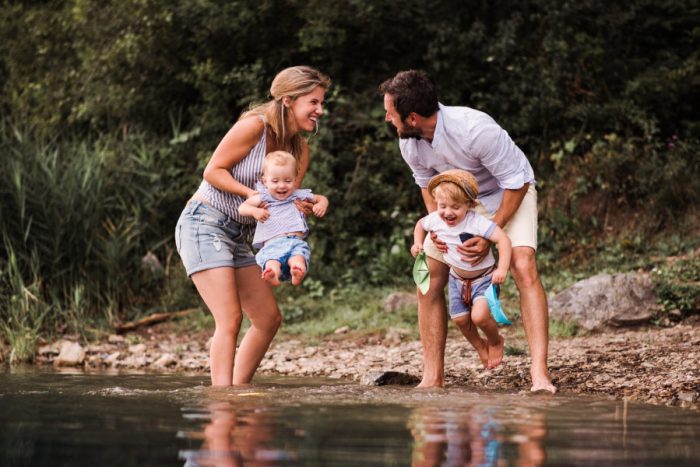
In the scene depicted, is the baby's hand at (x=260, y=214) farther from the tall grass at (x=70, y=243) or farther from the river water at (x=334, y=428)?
the tall grass at (x=70, y=243)

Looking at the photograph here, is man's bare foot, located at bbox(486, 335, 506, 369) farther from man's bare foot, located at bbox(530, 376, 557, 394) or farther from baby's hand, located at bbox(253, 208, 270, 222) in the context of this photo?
baby's hand, located at bbox(253, 208, 270, 222)

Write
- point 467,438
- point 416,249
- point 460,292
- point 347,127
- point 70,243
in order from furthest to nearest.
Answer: point 347,127 < point 70,243 < point 460,292 < point 416,249 < point 467,438

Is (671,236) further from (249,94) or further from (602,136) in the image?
(249,94)

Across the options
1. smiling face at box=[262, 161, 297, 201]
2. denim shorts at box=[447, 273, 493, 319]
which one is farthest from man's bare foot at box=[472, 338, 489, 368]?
smiling face at box=[262, 161, 297, 201]

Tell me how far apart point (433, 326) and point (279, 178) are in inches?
56.0

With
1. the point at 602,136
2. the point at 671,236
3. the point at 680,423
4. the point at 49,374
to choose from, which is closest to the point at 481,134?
the point at 680,423

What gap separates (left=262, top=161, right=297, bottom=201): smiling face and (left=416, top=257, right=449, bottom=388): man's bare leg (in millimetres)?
1069

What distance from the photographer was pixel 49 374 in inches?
355

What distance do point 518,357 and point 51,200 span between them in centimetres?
637

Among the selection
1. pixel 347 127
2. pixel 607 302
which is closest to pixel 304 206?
pixel 607 302

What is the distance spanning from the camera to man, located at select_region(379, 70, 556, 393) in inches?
260

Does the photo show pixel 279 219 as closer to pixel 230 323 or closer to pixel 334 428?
pixel 230 323

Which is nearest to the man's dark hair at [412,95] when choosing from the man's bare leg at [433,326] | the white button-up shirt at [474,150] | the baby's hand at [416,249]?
the white button-up shirt at [474,150]

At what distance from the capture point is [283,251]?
21.3 ft
